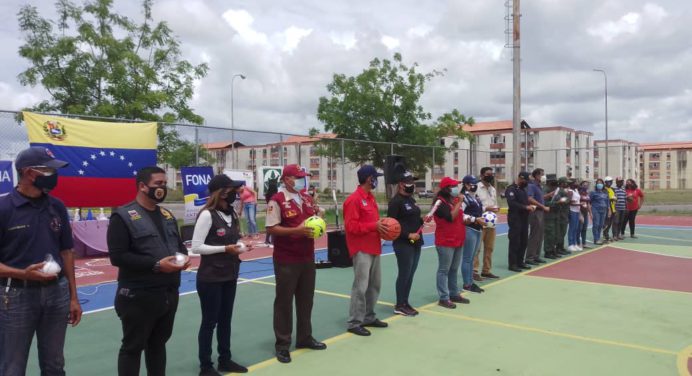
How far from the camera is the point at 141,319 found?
356 centimetres

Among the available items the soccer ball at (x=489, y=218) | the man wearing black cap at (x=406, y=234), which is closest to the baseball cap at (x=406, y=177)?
the man wearing black cap at (x=406, y=234)

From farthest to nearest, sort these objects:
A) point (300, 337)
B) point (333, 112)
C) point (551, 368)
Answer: point (333, 112)
point (300, 337)
point (551, 368)

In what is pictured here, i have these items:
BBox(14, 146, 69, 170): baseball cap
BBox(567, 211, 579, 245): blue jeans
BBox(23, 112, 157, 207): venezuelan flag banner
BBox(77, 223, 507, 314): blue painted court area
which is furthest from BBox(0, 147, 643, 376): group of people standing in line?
BBox(23, 112, 157, 207): venezuelan flag banner

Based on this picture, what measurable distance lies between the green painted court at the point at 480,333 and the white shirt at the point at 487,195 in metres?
1.46

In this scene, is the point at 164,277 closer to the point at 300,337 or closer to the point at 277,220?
the point at 277,220

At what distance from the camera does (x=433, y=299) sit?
7.87m

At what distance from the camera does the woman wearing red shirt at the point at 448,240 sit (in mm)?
7332

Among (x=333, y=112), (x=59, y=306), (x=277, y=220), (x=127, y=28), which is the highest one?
(x=127, y=28)

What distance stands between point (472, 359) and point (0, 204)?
4362mm

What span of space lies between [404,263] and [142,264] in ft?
12.8

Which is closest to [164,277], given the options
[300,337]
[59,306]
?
[59,306]

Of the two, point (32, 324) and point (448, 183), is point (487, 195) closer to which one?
point (448, 183)

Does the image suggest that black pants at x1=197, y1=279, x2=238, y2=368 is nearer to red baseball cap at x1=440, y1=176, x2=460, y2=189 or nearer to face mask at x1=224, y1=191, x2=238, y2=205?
face mask at x1=224, y1=191, x2=238, y2=205

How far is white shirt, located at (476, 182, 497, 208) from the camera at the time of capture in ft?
31.7
